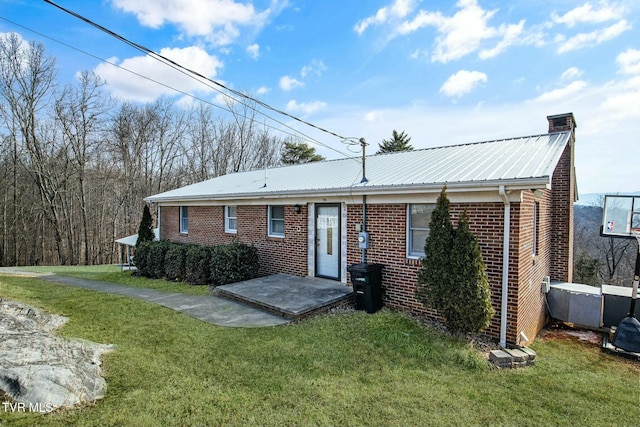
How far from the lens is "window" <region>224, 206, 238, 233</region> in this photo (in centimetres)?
1175

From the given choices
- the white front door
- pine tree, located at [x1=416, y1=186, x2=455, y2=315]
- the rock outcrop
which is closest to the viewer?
the rock outcrop

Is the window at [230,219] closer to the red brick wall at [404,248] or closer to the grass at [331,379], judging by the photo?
the red brick wall at [404,248]

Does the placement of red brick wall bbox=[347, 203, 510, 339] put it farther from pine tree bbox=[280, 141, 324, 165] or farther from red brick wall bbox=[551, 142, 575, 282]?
pine tree bbox=[280, 141, 324, 165]

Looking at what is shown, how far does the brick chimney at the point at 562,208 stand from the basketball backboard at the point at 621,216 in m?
1.73

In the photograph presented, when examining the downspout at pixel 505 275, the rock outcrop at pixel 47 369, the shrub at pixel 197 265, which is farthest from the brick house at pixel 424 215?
the rock outcrop at pixel 47 369

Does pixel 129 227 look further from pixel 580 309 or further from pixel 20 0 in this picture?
pixel 580 309

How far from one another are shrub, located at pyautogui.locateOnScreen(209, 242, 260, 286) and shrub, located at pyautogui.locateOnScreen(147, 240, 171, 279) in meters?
2.98

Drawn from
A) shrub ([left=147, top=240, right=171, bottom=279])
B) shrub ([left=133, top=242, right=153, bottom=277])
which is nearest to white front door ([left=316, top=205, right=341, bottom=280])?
shrub ([left=147, top=240, right=171, bottom=279])

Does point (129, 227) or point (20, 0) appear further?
point (129, 227)

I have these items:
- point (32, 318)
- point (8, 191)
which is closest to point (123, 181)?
point (8, 191)

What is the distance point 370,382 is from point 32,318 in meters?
5.86

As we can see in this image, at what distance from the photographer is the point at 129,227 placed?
23594mm

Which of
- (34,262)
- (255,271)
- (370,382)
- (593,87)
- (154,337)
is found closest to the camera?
(370,382)

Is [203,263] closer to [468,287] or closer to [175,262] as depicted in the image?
[175,262]
